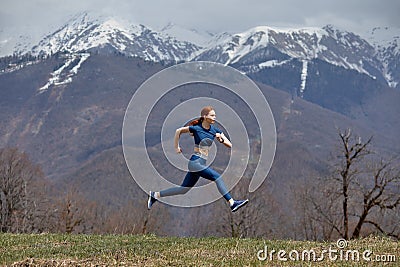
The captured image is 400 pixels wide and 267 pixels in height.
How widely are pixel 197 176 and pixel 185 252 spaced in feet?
6.63

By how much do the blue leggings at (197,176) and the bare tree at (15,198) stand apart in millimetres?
48294

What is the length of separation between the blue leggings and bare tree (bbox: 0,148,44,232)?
158 feet

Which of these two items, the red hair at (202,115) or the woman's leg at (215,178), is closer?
the red hair at (202,115)

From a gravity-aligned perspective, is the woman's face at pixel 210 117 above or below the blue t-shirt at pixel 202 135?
above

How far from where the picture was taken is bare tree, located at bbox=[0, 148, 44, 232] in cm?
6575

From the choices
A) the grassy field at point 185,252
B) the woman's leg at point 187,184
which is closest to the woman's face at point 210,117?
the woman's leg at point 187,184

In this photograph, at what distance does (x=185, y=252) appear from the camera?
13672 millimetres

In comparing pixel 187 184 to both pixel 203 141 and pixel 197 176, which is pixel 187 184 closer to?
pixel 197 176

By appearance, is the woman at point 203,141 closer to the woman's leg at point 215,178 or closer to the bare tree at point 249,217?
the woman's leg at point 215,178

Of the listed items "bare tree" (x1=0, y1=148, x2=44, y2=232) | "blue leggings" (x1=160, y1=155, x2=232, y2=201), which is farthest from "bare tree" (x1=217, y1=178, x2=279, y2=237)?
"blue leggings" (x1=160, y1=155, x2=232, y2=201)

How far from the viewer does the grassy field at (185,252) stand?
12070mm

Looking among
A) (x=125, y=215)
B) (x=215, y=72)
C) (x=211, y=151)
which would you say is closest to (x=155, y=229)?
(x=125, y=215)

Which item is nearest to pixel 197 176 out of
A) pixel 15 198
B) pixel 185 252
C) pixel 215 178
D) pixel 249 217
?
pixel 215 178

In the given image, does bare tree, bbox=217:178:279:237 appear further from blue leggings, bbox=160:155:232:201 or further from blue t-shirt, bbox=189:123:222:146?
blue t-shirt, bbox=189:123:222:146
